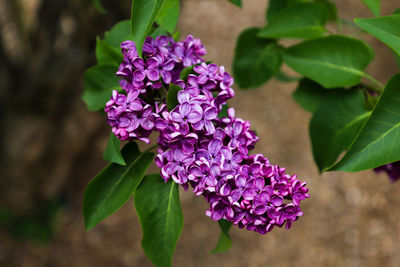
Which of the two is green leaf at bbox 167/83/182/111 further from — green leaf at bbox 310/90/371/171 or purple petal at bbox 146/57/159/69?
green leaf at bbox 310/90/371/171

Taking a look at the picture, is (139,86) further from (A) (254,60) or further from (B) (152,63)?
(A) (254,60)

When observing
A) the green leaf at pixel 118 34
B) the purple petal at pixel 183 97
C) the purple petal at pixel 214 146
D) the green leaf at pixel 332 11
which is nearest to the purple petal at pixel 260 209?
the purple petal at pixel 214 146

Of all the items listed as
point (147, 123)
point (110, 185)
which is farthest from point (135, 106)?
point (110, 185)

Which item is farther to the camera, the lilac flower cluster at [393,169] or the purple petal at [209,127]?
the lilac flower cluster at [393,169]

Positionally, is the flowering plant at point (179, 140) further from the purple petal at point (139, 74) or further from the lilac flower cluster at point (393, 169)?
the lilac flower cluster at point (393, 169)

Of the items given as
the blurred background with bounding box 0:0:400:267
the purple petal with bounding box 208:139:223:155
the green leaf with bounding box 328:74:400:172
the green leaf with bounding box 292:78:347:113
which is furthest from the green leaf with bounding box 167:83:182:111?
the blurred background with bounding box 0:0:400:267

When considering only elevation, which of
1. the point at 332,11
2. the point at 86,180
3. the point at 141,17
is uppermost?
the point at 141,17
